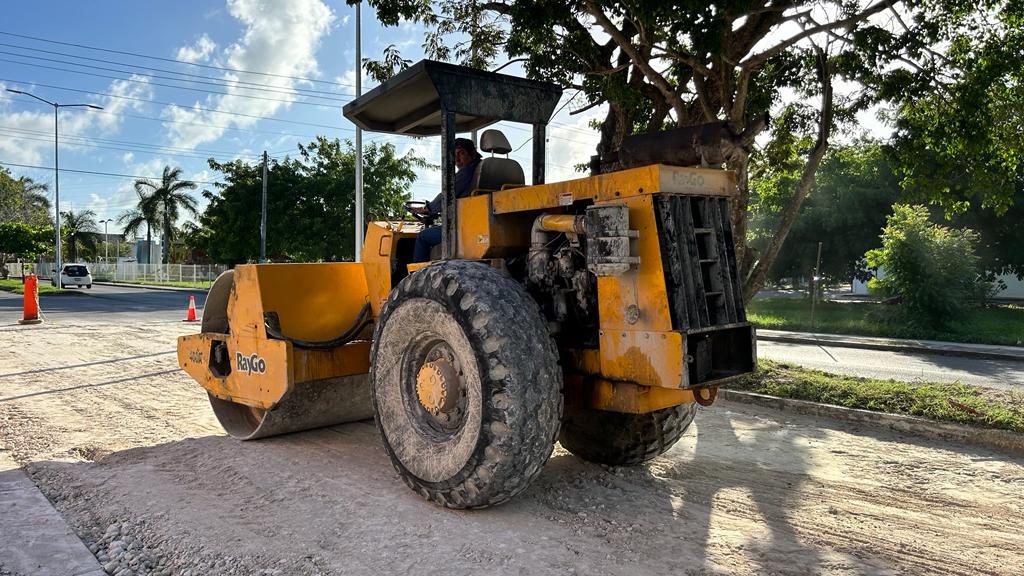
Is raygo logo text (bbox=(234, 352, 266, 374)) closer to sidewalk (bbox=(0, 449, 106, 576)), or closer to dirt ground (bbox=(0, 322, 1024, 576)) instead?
dirt ground (bbox=(0, 322, 1024, 576))

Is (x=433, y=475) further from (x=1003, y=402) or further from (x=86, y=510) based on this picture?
(x=1003, y=402)

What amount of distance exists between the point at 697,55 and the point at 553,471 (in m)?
5.51

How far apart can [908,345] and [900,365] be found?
295 cm

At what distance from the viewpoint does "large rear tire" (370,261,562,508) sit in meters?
3.88

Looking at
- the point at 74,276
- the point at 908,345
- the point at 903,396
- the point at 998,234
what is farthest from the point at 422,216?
the point at 74,276

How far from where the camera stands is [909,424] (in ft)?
23.0

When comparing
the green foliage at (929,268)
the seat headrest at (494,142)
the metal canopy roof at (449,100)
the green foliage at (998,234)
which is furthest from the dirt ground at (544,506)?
the green foliage at (998,234)

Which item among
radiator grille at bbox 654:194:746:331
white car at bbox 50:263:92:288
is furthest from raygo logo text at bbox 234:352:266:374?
white car at bbox 50:263:92:288

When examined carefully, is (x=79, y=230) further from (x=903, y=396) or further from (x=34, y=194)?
(x=903, y=396)

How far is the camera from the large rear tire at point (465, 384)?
12.7 ft

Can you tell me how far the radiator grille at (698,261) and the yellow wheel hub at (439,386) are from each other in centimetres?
132

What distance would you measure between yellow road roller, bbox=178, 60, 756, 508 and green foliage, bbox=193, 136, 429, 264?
81.1 feet

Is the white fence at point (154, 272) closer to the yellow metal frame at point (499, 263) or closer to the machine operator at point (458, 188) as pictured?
the yellow metal frame at point (499, 263)

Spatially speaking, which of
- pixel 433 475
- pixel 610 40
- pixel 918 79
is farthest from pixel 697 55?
pixel 433 475
